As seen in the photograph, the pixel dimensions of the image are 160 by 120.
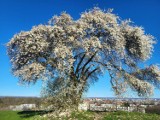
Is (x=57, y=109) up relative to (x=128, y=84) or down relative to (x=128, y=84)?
down

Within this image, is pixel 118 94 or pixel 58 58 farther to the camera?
pixel 118 94

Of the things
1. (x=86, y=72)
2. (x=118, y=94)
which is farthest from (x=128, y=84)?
(x=86, y=72)

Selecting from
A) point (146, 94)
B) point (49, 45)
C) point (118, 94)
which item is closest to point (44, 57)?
point (49, 45)

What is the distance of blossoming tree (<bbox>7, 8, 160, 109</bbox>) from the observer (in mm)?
49312

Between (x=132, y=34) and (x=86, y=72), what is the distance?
26.5 ft

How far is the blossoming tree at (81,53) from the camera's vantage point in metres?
49.3

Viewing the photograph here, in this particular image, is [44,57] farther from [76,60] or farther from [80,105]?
[80,105]

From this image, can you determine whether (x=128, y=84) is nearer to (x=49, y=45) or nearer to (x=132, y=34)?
(x=132, y=34)

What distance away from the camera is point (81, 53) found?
168ft

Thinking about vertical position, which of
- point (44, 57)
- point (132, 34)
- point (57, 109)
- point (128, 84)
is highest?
point (132, 34)

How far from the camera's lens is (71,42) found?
50.2 m

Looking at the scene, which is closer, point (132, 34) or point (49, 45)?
point (49, 45)

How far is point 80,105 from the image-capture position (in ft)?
167

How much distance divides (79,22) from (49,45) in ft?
16.3
